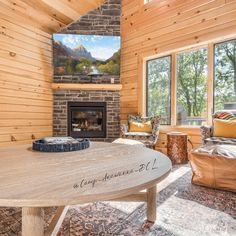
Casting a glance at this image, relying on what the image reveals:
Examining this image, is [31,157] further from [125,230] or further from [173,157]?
[173,157]

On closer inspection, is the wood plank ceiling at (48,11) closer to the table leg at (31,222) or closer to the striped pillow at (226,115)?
the striped pillow at (226,115)

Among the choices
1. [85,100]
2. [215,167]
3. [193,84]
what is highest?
[193,84]

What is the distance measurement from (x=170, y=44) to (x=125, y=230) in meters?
3.66

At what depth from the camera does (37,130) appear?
174 inches

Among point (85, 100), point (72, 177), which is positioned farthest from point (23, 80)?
point (72, 177)

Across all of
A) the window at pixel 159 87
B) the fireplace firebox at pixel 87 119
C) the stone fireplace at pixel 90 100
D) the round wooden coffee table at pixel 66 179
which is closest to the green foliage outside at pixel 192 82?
the window at pixel 159 87

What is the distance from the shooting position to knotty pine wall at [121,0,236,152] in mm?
3562

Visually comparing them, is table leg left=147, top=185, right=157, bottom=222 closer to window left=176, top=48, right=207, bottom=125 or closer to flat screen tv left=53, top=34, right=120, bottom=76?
window left=176, top=48, right=207, bottom=125

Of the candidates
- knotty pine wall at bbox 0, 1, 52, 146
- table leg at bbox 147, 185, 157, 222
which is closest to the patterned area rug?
table leg at bbox 147, 185, 157, 222

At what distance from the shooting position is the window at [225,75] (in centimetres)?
351

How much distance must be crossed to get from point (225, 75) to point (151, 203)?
2924mm

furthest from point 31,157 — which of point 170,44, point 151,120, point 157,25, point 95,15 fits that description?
point 95,15

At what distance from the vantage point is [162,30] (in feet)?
14.2

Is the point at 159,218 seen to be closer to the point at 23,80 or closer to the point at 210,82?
the point at 210,82
